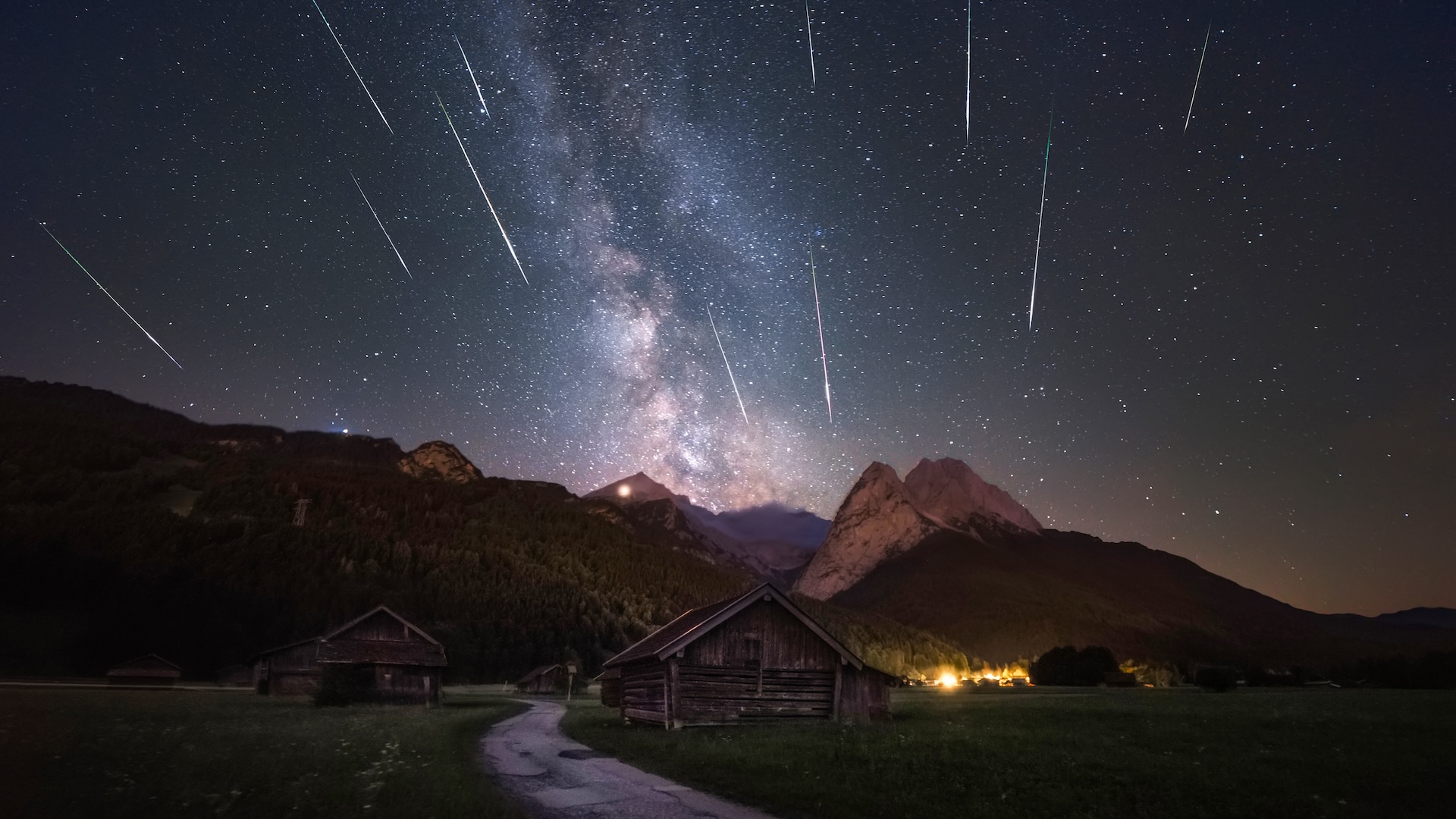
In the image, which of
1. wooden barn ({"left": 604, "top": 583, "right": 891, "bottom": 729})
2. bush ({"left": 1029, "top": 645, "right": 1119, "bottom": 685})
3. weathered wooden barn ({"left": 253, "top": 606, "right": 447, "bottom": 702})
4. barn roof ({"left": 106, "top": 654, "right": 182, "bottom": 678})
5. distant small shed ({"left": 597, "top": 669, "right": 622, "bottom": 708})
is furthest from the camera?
bush ({"left": 1029, "top": 645, "right": 1119, "bottom": 685})

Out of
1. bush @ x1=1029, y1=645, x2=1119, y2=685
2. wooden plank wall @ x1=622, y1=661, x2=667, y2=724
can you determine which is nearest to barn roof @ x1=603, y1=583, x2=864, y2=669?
wooden plank wall @ x1=622, y1=661, x2=667, y2=724

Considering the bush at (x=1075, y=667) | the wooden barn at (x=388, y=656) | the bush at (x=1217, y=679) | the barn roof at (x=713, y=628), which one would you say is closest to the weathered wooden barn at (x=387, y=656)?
the wooden barn at (x=388, y=656)

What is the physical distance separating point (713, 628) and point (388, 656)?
36.1 meters

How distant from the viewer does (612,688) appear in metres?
43.0

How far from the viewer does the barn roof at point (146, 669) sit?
281 ft

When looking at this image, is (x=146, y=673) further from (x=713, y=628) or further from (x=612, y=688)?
(x=713, y=628)

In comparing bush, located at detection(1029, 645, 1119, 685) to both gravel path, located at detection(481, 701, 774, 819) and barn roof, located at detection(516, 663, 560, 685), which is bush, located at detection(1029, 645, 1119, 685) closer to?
barn roof, located at detection(516, 663, 560, 685)

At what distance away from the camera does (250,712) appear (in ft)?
129

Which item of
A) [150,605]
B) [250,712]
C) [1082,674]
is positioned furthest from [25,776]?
[150,605]

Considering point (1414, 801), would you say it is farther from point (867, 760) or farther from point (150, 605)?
point (150, 605)

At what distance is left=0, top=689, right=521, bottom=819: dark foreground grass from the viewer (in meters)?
11.8

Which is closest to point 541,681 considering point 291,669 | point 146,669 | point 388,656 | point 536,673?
point 536,673

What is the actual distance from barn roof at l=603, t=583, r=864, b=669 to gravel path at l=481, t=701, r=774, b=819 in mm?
6699

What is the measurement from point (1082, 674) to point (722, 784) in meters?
107
